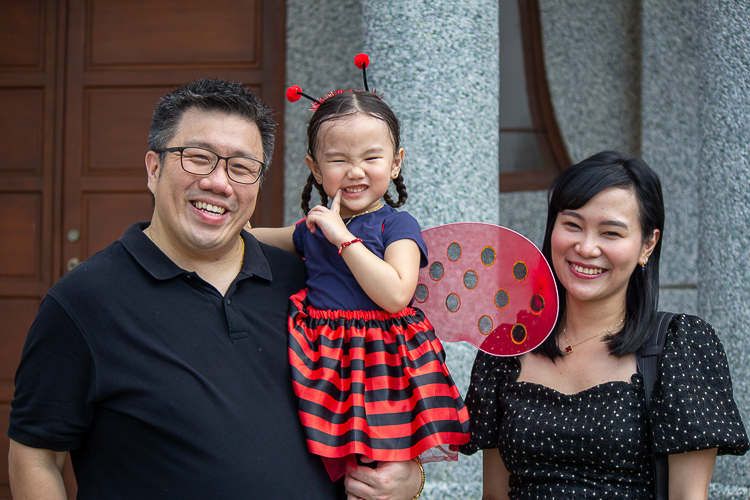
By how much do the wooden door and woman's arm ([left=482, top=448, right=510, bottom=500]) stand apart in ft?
7.65

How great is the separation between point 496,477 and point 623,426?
479mm

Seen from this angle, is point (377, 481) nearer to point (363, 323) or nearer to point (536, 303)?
point (363, 323)

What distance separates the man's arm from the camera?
4.67 feet

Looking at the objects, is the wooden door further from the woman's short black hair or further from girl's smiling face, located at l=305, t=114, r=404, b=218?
the woman's short black hair

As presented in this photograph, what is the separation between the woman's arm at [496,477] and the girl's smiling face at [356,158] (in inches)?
35.9

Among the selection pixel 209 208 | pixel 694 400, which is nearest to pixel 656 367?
pixel 694 400

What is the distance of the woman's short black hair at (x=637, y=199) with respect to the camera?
5.60 feet

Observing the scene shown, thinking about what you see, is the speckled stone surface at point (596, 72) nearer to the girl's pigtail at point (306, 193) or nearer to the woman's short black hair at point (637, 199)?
the woman's short black hair at point (637, 199)

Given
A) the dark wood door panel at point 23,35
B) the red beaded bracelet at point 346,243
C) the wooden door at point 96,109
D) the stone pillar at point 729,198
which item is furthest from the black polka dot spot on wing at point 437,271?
the dark wood door panel at point 23,35

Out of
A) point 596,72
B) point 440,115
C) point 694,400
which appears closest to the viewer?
point 694,400

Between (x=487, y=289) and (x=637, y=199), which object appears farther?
(x=487, y=289)

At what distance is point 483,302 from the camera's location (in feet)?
6.14

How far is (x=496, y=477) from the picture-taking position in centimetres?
187

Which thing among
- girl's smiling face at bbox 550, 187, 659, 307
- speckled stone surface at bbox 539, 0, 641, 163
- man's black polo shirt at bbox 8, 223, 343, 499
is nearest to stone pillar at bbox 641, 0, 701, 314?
speckled stone surface at bbox 539, 0, 641, 163
